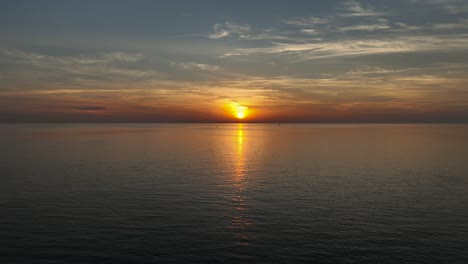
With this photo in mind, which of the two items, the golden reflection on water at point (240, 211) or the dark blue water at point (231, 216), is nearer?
the dark blue water at point (231, 216)

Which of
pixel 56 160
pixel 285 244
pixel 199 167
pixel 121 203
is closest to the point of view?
pixel 285 244

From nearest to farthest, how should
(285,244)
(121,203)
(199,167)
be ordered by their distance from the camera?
(285,244)
(121,203)
(199,167)

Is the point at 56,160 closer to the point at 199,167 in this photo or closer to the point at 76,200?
the point at 199,167

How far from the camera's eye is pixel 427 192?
58.1 meters

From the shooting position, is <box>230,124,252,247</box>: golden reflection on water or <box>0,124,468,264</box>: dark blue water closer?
<box>0,124,468,264</box>: dark blue water

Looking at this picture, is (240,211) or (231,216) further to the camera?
(240,211)

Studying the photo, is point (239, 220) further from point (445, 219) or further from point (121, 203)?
point (445, 219)

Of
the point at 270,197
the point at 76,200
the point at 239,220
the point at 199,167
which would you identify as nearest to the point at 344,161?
the point at 199,167

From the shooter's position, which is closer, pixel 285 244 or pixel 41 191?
pixel 285 244

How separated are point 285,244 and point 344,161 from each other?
7081cm

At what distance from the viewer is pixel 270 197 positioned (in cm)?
5525

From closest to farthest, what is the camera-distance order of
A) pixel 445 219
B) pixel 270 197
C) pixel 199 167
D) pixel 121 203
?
pixel 445 219
pixel 121 203
pixel 270 197
pixel 199 167

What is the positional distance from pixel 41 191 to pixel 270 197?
116ft

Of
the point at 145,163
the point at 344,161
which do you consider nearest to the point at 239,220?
the point at 145,163
